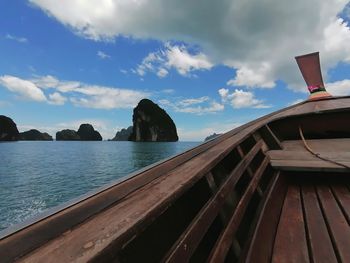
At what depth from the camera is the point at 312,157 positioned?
12.1ft

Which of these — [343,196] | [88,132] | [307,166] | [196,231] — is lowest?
[343,196]

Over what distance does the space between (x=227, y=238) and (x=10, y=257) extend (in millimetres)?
1164

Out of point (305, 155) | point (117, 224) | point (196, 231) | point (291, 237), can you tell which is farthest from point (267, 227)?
point (305, 155)

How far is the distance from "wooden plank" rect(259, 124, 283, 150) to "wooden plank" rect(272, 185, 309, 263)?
1.77 m

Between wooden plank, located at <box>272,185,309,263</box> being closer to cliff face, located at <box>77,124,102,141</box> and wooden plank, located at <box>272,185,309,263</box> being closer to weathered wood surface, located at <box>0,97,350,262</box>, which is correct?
weathered wood surface, located at <box>0,97,350,262</box>

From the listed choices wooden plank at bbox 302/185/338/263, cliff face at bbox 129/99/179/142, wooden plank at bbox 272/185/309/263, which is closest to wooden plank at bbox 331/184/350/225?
wooden plank at bbox 302/185/338/263

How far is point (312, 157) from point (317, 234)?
1877 mm

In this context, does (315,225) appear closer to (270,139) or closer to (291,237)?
(291,237)

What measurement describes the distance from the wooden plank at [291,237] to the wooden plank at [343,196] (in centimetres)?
37

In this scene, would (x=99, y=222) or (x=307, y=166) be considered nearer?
(x=99, y=222)

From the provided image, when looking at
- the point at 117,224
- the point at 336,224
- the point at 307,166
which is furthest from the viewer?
the point at 307,166

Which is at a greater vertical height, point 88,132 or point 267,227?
point 88,132

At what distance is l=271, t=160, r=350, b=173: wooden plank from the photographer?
307 centimetres

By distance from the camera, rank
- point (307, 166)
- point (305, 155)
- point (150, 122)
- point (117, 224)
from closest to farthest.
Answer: point (117, 224), point (307, 166), point (305, 155), point (150, 122)
